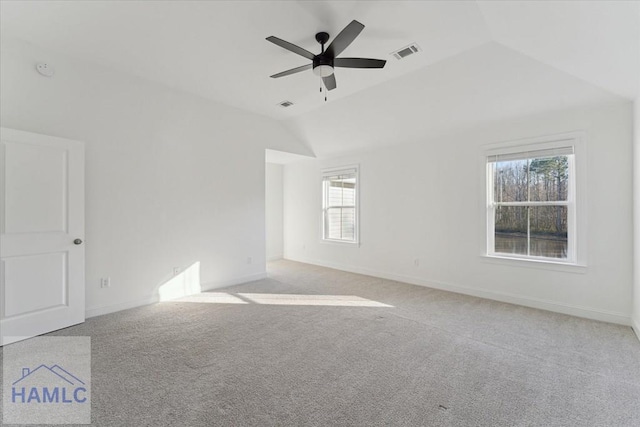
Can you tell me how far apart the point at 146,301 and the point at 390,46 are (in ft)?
14.5

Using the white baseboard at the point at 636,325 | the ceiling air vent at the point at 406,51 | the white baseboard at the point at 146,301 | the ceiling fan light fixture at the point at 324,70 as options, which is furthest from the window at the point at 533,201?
the white baseboard at the point at 146,301

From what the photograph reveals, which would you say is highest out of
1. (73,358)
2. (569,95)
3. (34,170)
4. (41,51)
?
(41,51)

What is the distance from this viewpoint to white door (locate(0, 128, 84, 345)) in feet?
9.29

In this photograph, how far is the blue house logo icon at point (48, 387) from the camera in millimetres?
2023

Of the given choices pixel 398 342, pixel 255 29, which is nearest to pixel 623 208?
pixel 398 342

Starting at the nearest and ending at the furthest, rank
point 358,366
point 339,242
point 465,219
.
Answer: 1. point 358,366
2. point 465,219
3. point 339,242

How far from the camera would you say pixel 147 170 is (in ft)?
13.2

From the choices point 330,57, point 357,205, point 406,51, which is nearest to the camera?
point 330,57

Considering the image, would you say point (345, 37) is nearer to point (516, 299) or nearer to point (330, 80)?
point (330, 80)

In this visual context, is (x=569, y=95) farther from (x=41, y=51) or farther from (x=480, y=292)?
(x=41, y=51)

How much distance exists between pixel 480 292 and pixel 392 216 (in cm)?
187

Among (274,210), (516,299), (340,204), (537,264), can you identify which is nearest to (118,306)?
(274,210)

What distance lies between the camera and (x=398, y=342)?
2879mm

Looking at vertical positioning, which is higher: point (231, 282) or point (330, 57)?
point (330, 57)
